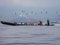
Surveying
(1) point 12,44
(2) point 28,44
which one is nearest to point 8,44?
(1) point 12,44

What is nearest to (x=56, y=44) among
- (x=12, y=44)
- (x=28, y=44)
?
(x=28, y=44)

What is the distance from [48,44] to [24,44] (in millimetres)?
1556

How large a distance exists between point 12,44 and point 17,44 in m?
0.33

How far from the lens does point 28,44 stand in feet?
42.6

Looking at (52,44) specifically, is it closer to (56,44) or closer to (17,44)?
(56,44)

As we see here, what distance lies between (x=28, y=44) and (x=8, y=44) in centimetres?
131

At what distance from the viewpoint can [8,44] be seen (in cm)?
1307

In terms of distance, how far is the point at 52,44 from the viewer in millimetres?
12867

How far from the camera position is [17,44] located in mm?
12969

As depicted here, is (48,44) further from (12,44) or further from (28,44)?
(12,44)

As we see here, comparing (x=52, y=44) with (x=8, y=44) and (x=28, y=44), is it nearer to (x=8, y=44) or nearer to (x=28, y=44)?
(x=28, y=44)

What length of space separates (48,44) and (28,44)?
1.29 metres

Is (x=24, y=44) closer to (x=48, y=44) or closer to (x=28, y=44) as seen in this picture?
(x=28, y=44)

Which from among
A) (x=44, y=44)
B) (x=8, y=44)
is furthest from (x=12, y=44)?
(x=44, y=44)
